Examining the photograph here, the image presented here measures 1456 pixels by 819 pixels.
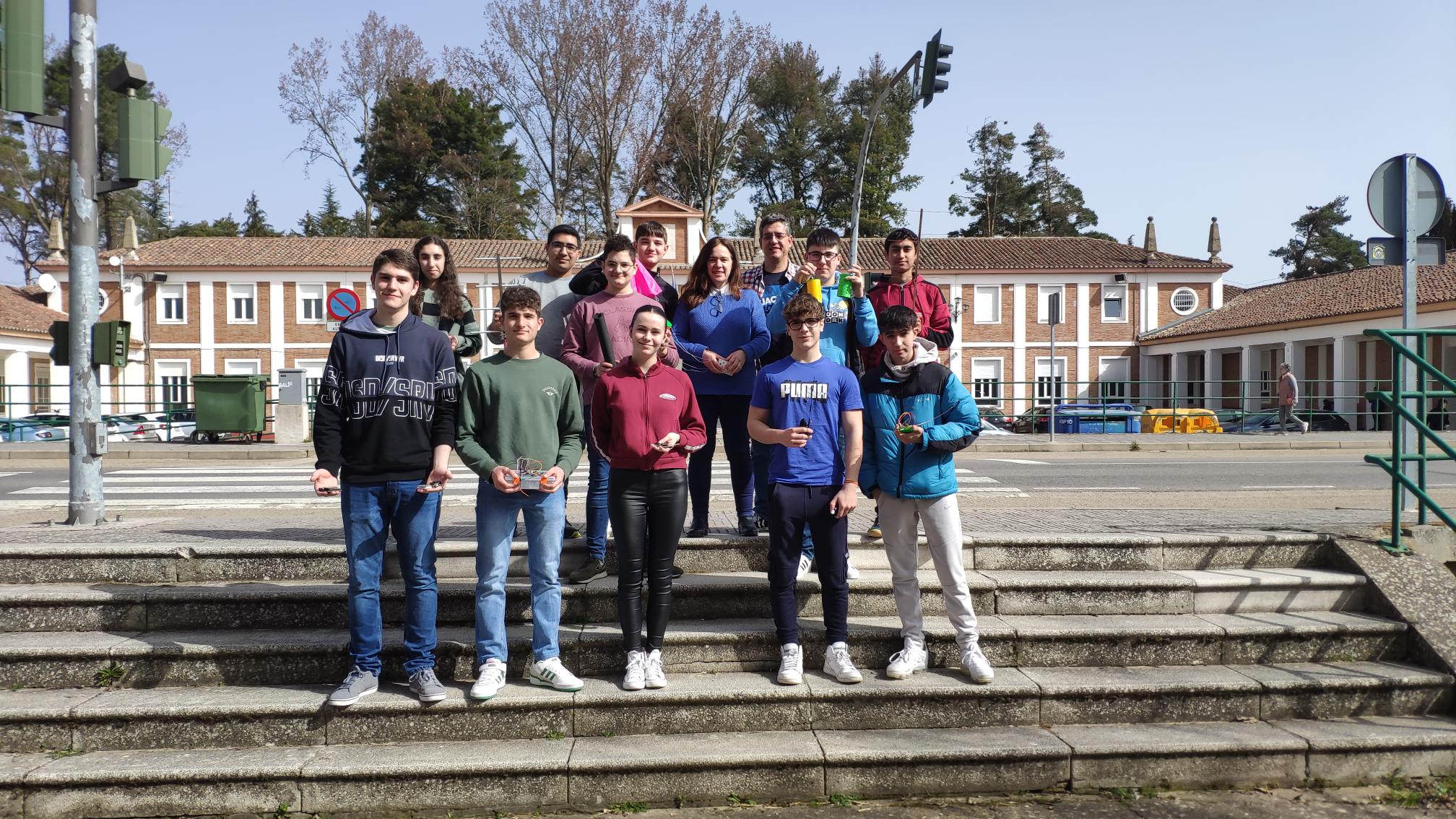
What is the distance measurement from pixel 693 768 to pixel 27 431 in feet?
77.3

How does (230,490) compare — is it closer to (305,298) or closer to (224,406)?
(224,406)

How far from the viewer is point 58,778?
12.5 ft

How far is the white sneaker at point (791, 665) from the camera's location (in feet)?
14.4

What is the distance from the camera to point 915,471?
4.57 meters

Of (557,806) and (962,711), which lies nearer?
(557,806)

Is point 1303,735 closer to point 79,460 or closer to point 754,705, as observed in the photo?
point 754,705

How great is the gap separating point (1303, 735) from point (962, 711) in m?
1.52

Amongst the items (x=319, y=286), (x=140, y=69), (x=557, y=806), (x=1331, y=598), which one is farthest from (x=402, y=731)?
(x=319, y=286)

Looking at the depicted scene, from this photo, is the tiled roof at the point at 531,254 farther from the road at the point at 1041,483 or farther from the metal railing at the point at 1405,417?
the metal railing at the point at 1405,417

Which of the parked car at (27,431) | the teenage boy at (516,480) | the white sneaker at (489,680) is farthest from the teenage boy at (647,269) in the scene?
the parked car at (27,431)

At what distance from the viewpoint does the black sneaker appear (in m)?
5.12

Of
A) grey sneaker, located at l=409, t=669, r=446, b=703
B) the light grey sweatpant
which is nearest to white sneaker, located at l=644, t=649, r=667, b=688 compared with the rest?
grey sneaker, located at l=409, t=669, r=446, b=703

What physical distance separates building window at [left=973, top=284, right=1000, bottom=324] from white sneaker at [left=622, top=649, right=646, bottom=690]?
43.7m

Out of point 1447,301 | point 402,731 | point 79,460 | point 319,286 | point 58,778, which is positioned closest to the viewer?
point 58,778
